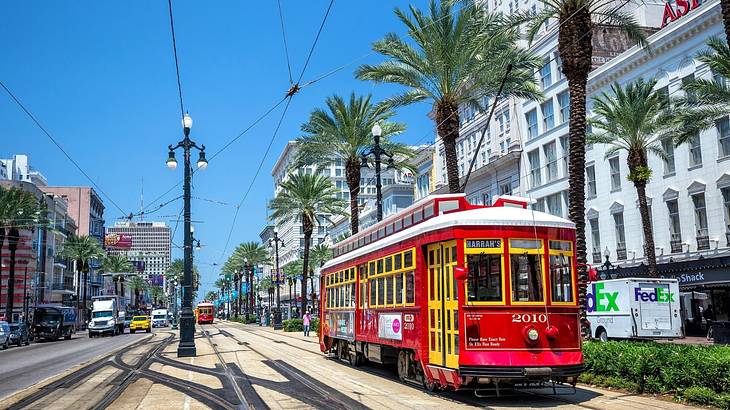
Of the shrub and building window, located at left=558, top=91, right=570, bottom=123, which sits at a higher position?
building window, located at left=558, top=91, right=570, bottom=123

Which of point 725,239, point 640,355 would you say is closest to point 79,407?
point 640,355

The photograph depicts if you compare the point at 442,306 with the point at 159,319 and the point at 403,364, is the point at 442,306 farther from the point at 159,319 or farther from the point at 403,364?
the point at 159,319

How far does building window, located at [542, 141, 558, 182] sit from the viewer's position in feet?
164

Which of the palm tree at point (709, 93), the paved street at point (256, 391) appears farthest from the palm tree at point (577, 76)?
the palm tree at point (709, 93)

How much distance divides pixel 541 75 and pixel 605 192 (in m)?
11.4

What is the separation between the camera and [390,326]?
15.8 meters

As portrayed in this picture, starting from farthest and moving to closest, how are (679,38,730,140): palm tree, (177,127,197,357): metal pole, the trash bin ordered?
(177,127,197,357): metal pole
(679,38,730,140): palm tree
the trash bin

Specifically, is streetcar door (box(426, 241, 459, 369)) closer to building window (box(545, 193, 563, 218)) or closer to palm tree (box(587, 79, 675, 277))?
palm tree (box(587, 79, 675, 277))

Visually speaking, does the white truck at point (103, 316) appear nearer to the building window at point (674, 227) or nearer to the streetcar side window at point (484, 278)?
the building window at point (674, 227)

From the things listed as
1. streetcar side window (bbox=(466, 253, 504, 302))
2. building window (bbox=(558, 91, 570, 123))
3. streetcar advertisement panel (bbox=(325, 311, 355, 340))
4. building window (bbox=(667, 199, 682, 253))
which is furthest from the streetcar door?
building window (bbox=(558, 91, 570, 123))

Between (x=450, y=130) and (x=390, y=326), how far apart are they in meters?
10.7

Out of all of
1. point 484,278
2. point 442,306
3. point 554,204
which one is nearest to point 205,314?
point 554,204

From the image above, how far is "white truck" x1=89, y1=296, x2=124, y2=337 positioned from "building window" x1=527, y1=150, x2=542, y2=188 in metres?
38.5

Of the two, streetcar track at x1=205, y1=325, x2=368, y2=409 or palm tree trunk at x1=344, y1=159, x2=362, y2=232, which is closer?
streetcar track at x1=205, y1=325, x2=368, y2=409
